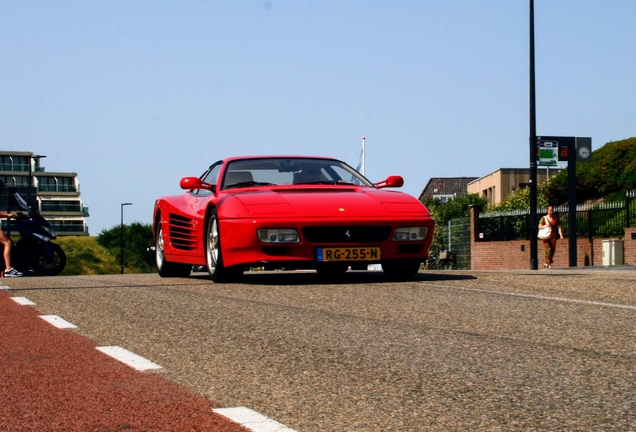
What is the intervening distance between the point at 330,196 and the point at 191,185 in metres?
1.76

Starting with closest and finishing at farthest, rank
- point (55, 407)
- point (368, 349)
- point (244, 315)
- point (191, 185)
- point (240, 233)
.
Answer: point (55, 407) → point (368, 349) → point (244, 315) → point (240, 233) → point (191, 185)

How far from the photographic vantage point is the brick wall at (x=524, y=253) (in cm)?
3052

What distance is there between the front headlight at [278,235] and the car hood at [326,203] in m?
0.16

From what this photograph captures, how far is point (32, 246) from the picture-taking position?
15.7 m

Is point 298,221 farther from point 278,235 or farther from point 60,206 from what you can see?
point 60,206

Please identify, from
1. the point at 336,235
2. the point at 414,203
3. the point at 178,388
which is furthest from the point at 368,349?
the point at 414,203

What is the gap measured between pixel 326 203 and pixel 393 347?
480 centimetres

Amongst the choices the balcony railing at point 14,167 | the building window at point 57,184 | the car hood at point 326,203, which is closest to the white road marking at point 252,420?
the car hood at point 326,203

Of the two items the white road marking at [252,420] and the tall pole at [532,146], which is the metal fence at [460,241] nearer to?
the tall pole at [532,146]

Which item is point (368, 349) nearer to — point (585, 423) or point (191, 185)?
point (585, 423)

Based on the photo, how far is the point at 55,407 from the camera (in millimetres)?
4121

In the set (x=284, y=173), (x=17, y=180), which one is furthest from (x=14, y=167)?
(x=284, y=173)

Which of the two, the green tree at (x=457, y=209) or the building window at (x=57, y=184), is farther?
the building window at (x=57, y=184)

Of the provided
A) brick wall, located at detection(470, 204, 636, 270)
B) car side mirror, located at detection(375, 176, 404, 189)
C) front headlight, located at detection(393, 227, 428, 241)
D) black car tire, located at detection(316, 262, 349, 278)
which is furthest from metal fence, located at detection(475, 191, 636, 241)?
front headlight, located at detection(393, 227, 428, 241)
